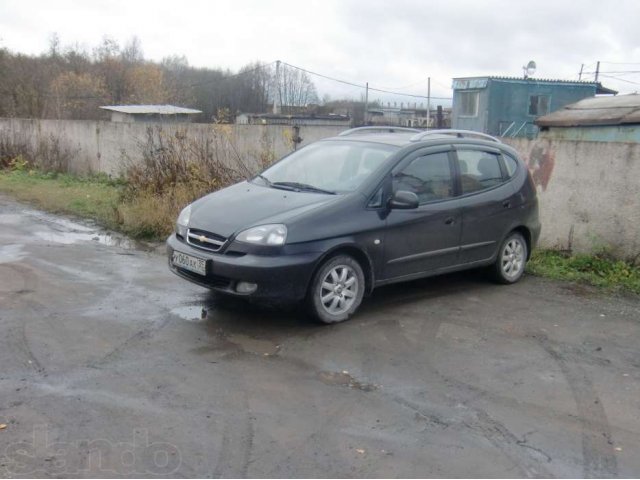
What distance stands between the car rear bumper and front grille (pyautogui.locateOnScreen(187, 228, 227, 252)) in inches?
3.7

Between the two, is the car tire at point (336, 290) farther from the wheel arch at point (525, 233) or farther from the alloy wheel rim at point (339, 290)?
the wheel arch at point (525, 233)

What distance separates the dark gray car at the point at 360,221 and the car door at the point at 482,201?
1cm

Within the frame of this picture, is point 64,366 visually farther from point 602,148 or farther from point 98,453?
point 602,148

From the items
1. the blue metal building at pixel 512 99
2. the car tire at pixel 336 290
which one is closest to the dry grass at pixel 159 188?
the car tire at pixel 336 290

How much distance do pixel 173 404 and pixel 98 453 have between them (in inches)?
28.1

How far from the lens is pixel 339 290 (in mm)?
5914

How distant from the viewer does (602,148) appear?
834 centimetres

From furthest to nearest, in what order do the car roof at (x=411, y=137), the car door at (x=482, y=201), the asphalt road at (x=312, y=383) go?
1. the car door at (x=482, y=201)
2. the car roof at (x=411, y=137)
3. the asphalt road at (x=312, y=383)

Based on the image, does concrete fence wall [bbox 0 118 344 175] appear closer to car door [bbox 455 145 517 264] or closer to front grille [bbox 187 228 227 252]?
car door [bbox 455 145 517 264]

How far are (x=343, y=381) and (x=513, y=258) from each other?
3716 millimetres

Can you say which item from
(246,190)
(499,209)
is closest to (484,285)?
(499,209)

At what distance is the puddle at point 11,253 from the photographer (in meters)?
8.18

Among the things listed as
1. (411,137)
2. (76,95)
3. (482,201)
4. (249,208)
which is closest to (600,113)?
(482,201)

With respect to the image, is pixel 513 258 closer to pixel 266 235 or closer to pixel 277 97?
pixel 266 235
